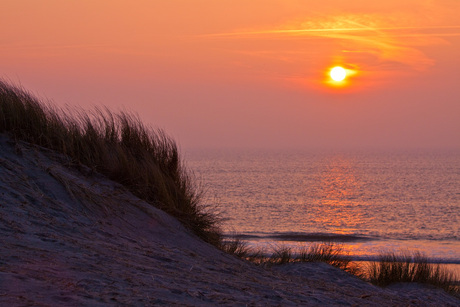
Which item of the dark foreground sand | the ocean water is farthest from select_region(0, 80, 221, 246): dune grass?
the ocean water

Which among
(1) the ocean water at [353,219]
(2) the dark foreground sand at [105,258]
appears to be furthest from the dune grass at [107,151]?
(1) the ocean water at [353,219]

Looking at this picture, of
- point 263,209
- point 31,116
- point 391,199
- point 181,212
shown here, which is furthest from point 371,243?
point 391,199

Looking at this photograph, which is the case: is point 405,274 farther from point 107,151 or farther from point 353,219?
point 353,219

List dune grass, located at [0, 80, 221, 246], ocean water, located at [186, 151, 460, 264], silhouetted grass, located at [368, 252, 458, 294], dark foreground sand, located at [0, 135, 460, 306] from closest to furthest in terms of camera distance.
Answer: dark foreground sand, located at [0, 135, 460, 306] < dune grass, located at [0, 80, 221, 246] < silhouetted grass, located at [368, 252, 458, 294] < ocean water, located at [186, 151, 460, 264]

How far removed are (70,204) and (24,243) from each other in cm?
209

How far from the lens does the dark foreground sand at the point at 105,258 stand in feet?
13.0

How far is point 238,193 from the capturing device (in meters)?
49.2

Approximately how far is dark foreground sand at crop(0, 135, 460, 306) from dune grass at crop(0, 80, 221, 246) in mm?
373

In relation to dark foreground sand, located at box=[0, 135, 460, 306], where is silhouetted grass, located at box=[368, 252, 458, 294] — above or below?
above

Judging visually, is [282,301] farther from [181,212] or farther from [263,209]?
[263,209]

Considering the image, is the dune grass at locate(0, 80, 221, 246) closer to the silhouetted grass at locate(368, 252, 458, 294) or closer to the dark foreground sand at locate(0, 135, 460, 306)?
the dark foreground sand at locate(0, 135, 460, 306)

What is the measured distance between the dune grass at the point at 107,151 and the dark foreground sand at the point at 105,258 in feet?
1.23

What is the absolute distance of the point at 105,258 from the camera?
497 centimetres

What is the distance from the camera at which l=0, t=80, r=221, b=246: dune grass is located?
8.29 metres
